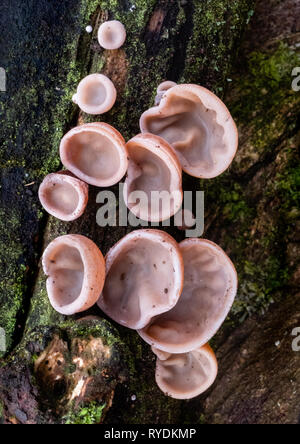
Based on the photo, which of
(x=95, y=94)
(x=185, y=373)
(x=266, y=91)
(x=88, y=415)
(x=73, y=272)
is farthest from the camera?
(x=266, y=91)

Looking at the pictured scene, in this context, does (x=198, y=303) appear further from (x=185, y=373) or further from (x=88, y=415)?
(x=88, y=415)

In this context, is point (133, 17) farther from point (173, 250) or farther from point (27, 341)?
point (27, 341)

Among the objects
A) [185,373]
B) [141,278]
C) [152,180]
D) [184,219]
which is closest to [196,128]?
[152,180]

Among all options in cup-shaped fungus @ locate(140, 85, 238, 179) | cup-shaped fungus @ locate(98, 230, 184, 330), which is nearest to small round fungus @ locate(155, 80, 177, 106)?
cup-shaped fungus @ locate(140, 85, 238, 179)

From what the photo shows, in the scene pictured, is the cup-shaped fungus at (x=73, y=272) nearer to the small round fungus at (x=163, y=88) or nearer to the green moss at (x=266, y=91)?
the small round fungus at (x=163, y=88)

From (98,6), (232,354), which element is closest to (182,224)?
(232,354)
